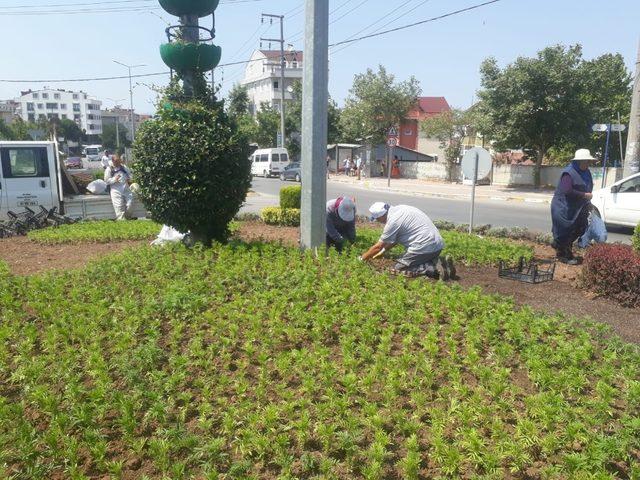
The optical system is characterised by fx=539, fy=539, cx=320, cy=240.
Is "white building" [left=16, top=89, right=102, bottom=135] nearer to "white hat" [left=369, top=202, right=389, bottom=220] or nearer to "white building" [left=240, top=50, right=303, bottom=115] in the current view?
"white building" [left=240, top=50, right=303, bottom=115]

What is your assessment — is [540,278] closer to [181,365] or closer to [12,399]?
[181,365]

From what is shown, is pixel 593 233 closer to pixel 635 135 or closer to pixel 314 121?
pixel 314 121

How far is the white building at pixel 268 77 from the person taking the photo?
67.2 meters

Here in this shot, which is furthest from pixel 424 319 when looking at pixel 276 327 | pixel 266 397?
pixel 266 397

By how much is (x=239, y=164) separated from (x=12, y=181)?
24.0 feet

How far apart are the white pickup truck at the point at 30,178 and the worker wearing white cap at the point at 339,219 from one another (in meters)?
7.43

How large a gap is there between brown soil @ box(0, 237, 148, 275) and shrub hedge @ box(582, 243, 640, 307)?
6851 millimetres

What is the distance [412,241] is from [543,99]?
20.6 m

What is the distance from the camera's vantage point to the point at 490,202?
2167 centimetres

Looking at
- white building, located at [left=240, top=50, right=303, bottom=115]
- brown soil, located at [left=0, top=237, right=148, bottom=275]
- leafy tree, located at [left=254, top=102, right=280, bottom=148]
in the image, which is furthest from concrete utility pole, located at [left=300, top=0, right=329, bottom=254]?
white building, located at [left=240, top=50, right=303, bottom=115]

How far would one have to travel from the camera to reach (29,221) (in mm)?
11641

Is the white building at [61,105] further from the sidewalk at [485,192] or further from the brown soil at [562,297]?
the brown soil at [562,297]

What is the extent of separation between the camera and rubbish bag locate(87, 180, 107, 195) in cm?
1365

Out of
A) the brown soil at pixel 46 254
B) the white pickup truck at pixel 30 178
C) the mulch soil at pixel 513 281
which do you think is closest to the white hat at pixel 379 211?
the mulch soil at pixel 513 281
